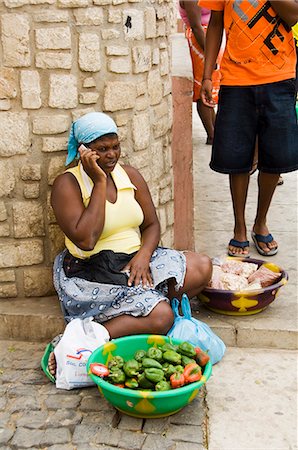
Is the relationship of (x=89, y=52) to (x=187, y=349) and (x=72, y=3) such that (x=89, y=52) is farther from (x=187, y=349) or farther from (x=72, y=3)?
(x=187, y=349)

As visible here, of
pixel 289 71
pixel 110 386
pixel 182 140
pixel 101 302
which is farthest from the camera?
pixel 182 140

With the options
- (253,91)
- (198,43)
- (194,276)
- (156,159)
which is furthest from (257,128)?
(198,43)

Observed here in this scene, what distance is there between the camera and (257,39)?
431 centimetres

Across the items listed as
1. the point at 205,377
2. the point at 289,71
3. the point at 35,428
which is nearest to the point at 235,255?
the point at 289,71

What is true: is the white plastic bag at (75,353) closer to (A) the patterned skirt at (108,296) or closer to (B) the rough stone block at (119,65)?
(A) the patterned skirt at (108,296)

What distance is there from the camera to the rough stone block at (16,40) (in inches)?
144

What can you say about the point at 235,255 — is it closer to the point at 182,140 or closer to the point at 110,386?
the point at 182,140

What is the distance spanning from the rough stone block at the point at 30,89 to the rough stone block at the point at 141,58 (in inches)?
22.3

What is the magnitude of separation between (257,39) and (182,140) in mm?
859

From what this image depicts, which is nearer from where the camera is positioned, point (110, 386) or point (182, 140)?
point (110, 386)

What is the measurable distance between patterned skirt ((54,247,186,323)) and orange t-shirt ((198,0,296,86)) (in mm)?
1399

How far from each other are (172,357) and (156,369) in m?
0.11

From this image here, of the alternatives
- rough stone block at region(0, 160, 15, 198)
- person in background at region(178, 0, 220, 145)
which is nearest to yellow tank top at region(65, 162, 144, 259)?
rough stone block at region(0, 160, 15, 198)

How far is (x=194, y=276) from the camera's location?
388 centimetres
